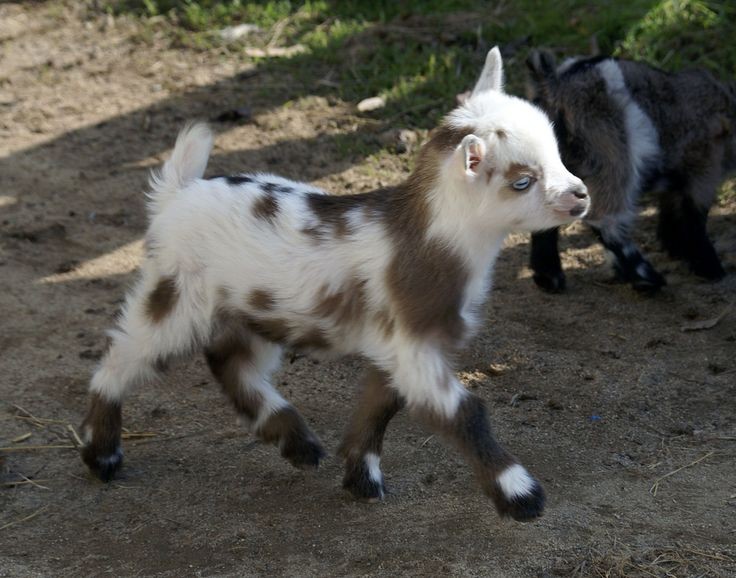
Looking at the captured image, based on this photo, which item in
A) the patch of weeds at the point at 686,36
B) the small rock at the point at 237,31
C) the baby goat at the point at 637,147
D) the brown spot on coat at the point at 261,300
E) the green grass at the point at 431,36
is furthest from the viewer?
the small rock at the point at 237,31

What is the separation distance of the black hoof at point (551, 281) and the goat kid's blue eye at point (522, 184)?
264 cm

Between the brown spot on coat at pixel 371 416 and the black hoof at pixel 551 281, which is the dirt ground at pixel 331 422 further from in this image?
the brown spot on coat at pixel 371 416

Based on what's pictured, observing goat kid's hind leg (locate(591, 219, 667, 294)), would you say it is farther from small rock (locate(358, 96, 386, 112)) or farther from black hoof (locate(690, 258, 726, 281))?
small rock (locate(358, 96, 386, 112))

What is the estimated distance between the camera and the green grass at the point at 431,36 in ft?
27.9

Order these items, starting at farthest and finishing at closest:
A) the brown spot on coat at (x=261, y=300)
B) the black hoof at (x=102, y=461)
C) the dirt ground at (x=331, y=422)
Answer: the black hoof at (x=102, y=461), the brown spot on coat at (x=261, y=300), the dirt ground at (x=331, y=422)

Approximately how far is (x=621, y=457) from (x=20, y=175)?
4.83 m

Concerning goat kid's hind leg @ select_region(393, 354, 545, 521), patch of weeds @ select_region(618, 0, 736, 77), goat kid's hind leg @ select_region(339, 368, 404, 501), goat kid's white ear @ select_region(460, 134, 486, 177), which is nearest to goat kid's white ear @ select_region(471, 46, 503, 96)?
goat kid's white ear @ select_region(460, 134, 486, 177)

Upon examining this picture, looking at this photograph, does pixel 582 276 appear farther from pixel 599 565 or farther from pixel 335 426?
pixel 599 565

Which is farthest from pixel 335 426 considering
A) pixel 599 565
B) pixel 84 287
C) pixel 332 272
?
pixel 84 287

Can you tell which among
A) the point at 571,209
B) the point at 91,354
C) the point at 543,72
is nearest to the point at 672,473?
the point at 571,209

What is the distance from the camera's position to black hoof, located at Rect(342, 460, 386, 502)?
460 centimetres

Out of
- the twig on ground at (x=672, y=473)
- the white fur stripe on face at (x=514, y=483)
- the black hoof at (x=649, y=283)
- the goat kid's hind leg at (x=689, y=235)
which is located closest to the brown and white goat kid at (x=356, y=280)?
the white fur stripe on face at (x=514, y=483)

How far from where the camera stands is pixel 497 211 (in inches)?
162

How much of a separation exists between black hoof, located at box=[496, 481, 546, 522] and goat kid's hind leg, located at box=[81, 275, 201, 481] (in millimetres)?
1437
